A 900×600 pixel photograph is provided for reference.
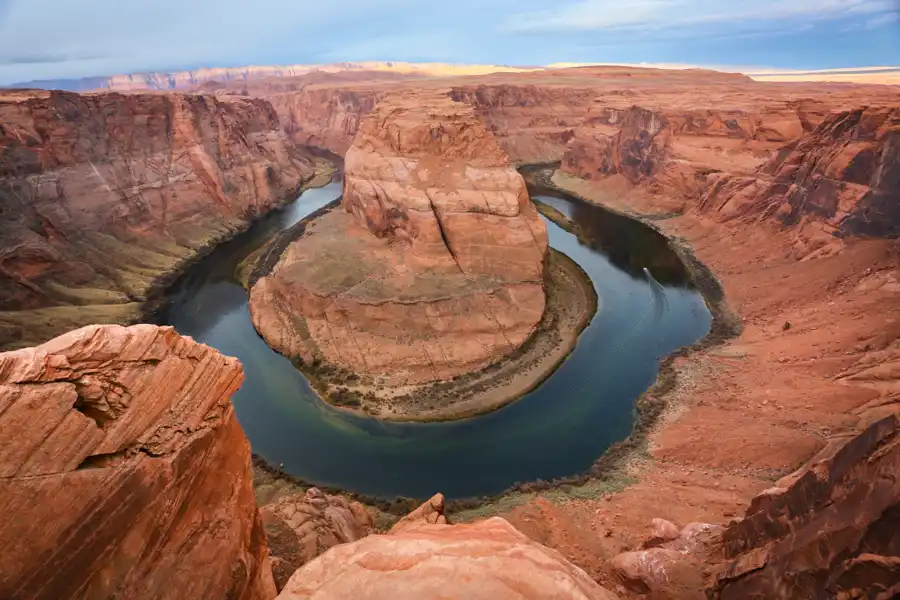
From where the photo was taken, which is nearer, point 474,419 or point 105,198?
point 474,419

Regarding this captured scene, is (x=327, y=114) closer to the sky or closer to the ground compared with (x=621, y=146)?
closer to the sky

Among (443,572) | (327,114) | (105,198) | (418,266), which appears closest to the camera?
(443,572)

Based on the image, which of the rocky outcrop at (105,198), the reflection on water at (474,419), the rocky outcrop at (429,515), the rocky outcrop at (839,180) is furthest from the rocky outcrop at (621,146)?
the rocky outcrop at (429,515)

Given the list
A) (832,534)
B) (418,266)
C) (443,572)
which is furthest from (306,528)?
(418,266)

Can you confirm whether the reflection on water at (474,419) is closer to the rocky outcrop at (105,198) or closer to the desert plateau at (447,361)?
the desert plateau at (447,361)

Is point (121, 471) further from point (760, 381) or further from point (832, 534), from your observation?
point (760, 381)

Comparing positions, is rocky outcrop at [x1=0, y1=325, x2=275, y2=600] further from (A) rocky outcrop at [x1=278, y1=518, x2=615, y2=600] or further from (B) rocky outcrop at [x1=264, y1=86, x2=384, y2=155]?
(B) rocky outcrop at [x1=264, y1=86, x2=384, y2=155]

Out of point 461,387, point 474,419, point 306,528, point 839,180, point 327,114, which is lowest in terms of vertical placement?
point 474,419
